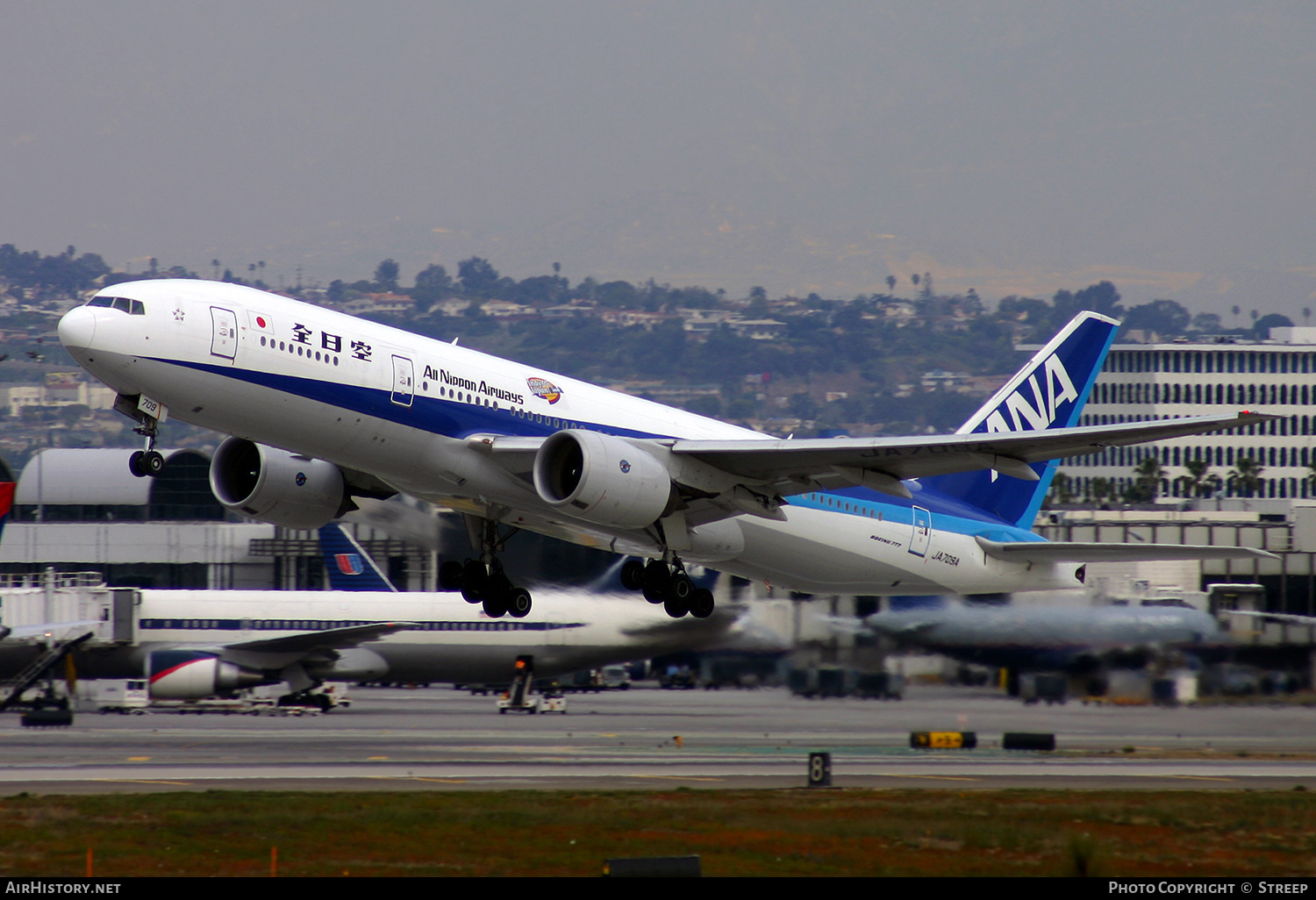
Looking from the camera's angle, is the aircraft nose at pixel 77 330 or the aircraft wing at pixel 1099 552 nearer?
the aircraft nose at pixel 77 330

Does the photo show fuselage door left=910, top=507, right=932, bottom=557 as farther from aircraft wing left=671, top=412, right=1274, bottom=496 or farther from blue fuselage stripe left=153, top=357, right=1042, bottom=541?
aircraft wing left=671, top=412, right=1274, bottom=496

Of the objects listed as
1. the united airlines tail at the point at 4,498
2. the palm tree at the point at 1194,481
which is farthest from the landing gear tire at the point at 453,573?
the palm tree at the point at 1194,481

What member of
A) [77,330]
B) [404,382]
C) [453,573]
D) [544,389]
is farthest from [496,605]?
[77,330]

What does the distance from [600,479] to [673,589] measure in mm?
3889

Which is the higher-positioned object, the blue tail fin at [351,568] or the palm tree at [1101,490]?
the palm tree at [1101,490]

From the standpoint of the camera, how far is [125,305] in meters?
21.8

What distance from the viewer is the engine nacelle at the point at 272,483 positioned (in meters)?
27.4

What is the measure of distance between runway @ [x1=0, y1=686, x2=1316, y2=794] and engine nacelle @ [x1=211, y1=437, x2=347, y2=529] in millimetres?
7347

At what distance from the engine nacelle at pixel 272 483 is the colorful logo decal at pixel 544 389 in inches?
182

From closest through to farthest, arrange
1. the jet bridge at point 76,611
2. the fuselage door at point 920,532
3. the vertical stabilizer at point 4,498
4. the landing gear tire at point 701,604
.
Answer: the landing gear tire at point 701,604 → the fuselage door at point 920,532 → the jet bridge at point 76,611 → the vertical stabilizer at point 4,498

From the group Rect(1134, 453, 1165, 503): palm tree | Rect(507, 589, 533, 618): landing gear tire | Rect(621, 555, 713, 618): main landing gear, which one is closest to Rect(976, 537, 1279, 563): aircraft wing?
Rect(621, 555, 713, 618): main landing gear

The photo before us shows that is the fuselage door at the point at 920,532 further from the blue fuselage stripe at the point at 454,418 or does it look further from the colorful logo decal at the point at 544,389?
the colorful logo decal at the point at 544,389
